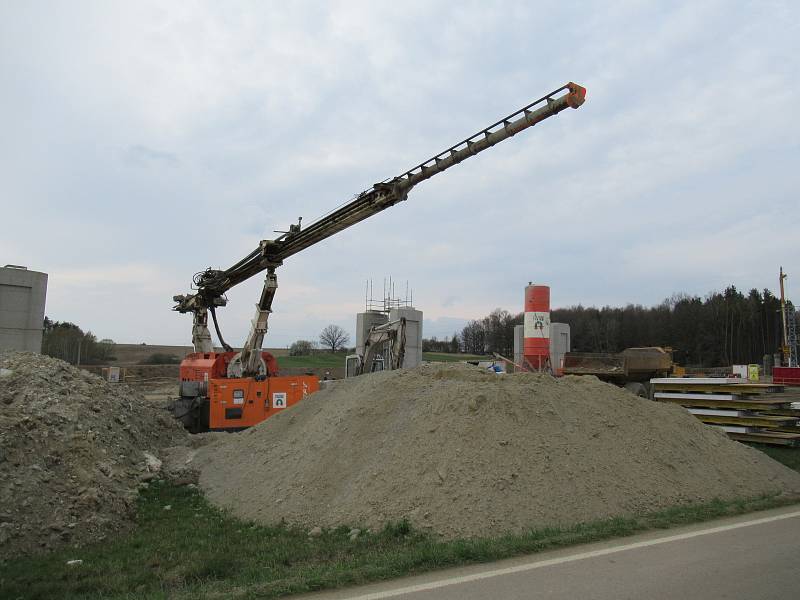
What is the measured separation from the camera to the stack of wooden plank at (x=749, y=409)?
1336cm

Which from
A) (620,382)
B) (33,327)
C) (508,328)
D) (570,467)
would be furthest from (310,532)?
(508,328)

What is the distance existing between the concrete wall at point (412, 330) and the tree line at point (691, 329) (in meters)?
50.0

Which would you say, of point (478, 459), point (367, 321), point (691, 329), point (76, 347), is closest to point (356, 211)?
point (478, 459)

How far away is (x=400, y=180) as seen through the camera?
11461 millimetres

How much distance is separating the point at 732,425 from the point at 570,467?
8.90 meters

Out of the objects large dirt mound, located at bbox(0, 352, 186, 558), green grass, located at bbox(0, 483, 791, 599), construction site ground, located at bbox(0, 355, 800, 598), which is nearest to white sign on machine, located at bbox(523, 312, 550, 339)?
construction site ground, located at bbox(0, 355, 800, 598)

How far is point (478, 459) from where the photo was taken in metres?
7.27

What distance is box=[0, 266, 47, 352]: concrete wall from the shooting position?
53.6ft

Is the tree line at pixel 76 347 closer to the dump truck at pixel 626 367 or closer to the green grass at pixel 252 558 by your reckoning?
the dump truck at pixel 626 367

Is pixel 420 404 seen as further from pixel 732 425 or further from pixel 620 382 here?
pixel 620 382

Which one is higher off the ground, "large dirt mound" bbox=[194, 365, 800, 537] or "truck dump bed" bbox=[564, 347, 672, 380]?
"truck dump bed" bbox=[564, 347, 672, 380]

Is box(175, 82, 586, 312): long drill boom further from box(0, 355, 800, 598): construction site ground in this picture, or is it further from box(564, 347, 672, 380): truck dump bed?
Answer: box(564, 347, 672, 380): truck dump bed

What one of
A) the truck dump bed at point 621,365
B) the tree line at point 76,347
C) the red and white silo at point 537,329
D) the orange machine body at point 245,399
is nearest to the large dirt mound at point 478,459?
the orange machine body at point 245,399

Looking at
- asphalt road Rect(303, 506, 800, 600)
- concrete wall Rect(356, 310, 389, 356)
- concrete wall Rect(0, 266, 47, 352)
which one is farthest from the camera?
concrete wall Rect(356, 310, 389, 356)
